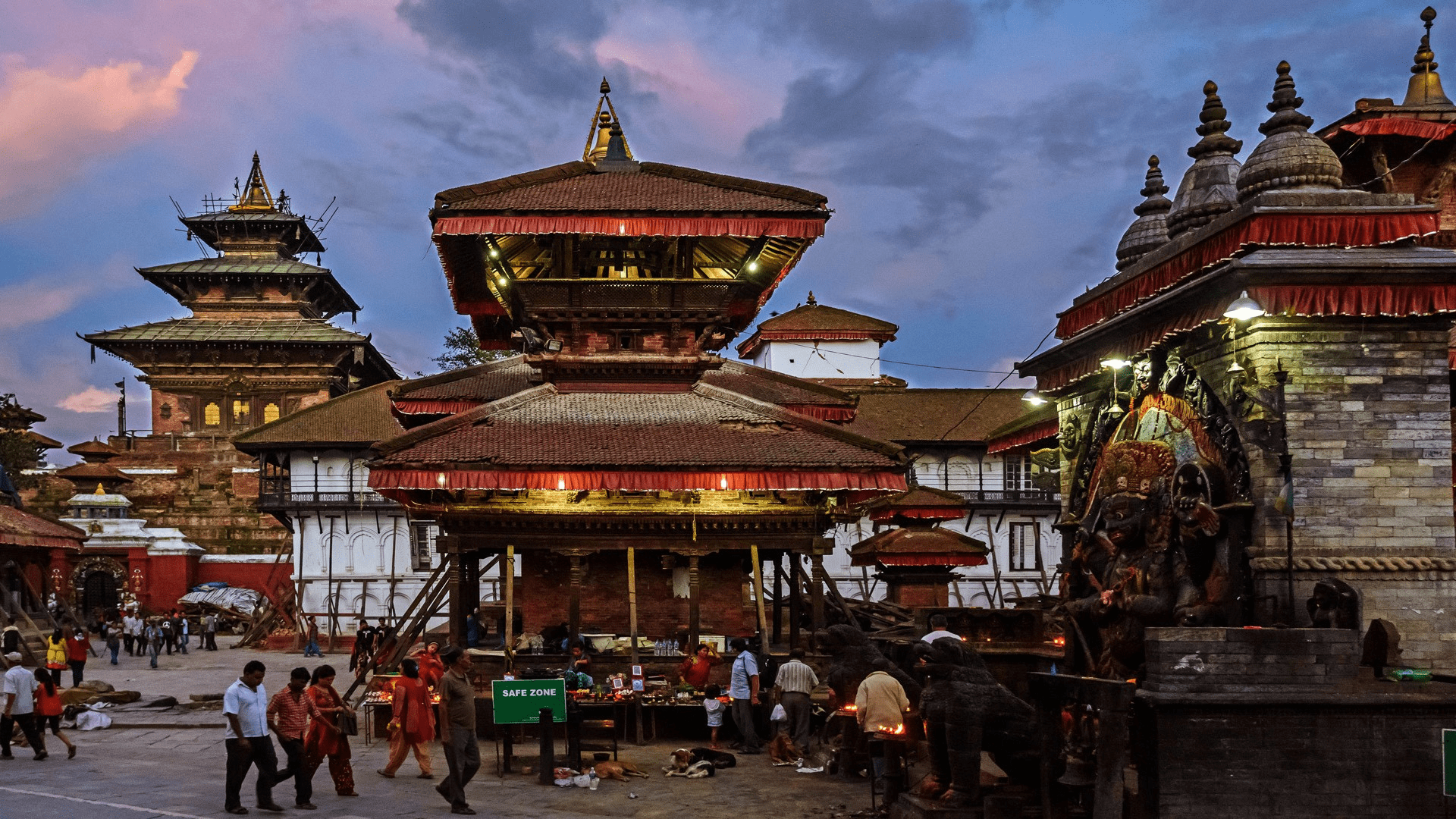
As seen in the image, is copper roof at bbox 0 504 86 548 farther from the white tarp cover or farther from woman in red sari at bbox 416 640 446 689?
woman in red sari at bbox 416 640 446 689

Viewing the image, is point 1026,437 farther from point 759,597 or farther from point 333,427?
point 333,427

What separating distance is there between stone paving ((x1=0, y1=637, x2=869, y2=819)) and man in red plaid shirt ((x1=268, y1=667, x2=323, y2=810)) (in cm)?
24

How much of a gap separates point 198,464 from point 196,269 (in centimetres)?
1050

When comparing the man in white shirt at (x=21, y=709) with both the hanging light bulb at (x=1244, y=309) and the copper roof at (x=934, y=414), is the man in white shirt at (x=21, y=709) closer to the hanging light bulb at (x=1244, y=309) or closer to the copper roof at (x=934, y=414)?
the hanging light bulb at (x=1244, y=309)

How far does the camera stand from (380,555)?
44875mm

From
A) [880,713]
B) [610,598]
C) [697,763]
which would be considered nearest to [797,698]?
[697,763]

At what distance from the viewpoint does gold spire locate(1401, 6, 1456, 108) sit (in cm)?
1861

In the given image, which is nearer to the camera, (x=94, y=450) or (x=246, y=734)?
(x=246, y=734)

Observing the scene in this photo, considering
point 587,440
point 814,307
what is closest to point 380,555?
point 814,307

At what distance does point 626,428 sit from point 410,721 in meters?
6.98

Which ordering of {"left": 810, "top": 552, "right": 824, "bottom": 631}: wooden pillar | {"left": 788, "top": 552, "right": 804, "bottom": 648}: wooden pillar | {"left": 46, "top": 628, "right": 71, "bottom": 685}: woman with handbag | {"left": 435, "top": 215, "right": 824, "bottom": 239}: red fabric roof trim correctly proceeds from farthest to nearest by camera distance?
1. {"left": 46, "top": 628, "right": 71, "bottom": 685}: woman with handbag
2. {"left": 788, "top": 552, "right": 804, "bottom": 648}: wooden pillar
3. {"left": 810, "top": 552, "right": 824, "bottom": 631}: wooden pillar
4. {"left": 435, "top": 215, "right": 824, "bottom": 239}: red fabric roof trim

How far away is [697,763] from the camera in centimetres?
1548

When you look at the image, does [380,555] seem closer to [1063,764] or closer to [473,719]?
[473,719]

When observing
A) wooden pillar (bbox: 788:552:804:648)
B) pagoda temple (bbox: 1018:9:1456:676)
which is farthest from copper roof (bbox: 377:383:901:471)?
pagoda temple (bbox: 1018:9:1456:676)
